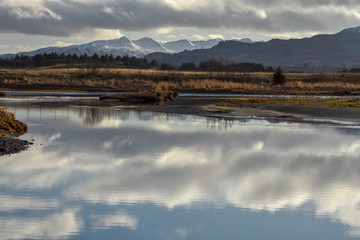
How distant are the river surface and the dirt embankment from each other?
1.74 feet

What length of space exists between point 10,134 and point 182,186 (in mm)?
9249

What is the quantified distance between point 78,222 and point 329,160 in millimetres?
8473

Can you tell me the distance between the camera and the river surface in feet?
26.7

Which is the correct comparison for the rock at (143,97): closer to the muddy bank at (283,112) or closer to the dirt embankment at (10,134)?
the muddy bank at (283,112)

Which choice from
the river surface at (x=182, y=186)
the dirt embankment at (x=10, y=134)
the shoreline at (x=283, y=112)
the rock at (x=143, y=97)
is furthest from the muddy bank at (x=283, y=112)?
the dirt embankment at (x=10, y=134)

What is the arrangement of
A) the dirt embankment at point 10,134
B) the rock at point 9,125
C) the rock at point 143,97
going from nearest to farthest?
the dirt embankment at point 10,134
the rock at point 9,125
the rock at point 143,97

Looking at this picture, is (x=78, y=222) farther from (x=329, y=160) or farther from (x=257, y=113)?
(x=257, y=113)

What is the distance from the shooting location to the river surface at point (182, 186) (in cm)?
815

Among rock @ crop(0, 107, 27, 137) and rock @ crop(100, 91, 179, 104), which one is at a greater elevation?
rock @ crop(0, 107, 27, 137)

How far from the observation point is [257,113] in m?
29.5

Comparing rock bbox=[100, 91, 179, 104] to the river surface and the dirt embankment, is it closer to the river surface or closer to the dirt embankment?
the river surface

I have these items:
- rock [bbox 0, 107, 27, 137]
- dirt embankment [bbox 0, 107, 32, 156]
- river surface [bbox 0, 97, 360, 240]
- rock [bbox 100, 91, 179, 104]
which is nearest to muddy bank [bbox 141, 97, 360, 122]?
river surface [bbox 0, 97, 360, 240]

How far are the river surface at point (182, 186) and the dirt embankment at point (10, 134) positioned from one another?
53cm

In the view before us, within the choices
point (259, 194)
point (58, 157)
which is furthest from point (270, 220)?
point (58, 157)
